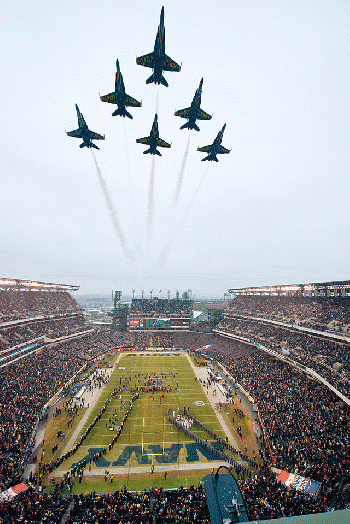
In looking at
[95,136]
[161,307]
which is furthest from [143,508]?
[161,307]

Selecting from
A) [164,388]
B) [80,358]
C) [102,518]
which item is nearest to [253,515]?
[102,518]

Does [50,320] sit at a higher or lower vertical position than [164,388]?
higher

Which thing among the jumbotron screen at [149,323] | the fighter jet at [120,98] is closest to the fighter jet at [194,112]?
the fighter jet at [120,98]

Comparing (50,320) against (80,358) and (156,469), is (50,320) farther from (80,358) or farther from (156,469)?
(156,469)

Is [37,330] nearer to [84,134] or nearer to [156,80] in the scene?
[84,134]

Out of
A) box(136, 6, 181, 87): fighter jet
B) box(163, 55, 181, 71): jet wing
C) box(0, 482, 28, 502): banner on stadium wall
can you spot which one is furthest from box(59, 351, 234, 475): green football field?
box(163, 55, 181, 71): jet wing

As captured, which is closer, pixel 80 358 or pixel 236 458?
pixel 236 458

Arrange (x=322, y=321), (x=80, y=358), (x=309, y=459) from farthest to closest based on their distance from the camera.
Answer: (x=80, y=358), (x=322, y=321), (x=309, y=459)
